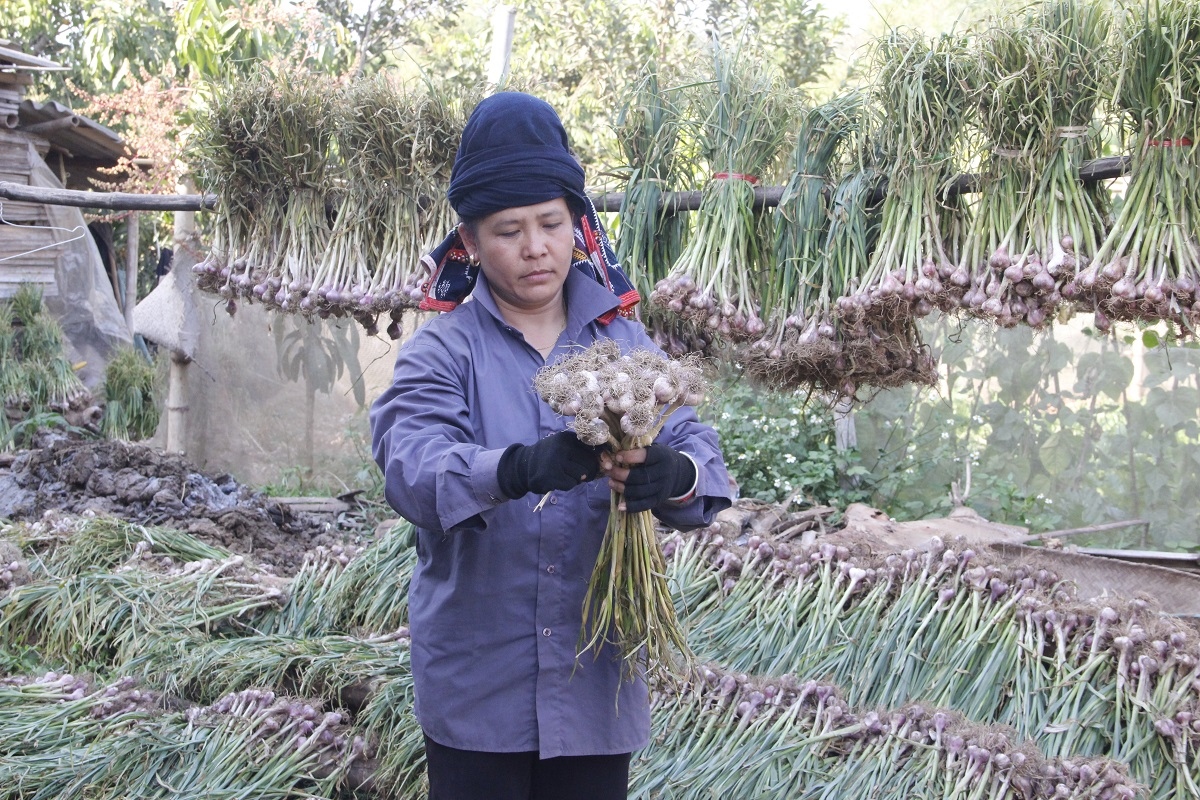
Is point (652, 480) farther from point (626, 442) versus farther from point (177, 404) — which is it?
point (177, 404)

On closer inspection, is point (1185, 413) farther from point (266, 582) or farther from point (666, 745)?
point (266, 582)

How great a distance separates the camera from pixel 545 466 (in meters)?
1.52

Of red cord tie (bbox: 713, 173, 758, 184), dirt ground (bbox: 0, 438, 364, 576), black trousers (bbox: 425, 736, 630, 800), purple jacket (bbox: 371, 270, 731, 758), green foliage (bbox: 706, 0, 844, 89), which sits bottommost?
dirt ground (bbox: 0, 438, 364, 576)

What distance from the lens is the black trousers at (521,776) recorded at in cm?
176

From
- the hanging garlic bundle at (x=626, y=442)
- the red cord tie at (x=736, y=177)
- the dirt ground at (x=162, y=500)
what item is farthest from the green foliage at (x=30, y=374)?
the hanging garlic bundle at (x=626, y=442)

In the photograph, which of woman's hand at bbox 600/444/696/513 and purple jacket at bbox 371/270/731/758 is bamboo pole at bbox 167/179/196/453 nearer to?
purple jacket at bbox 371/270/731/758

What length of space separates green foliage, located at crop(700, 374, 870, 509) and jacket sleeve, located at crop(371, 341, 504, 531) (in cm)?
361

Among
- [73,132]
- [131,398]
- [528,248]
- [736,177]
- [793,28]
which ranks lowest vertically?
[131,398]

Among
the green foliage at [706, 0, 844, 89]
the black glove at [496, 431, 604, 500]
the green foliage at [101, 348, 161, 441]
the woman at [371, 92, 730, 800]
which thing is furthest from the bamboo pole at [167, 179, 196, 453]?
the green foliage at [706, 0, 844, 89]

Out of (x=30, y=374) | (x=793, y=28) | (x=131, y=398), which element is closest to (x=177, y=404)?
(x=131, y=398)

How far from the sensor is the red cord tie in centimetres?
293

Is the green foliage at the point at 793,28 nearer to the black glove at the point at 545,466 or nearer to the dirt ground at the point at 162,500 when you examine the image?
the dirt ground at the point at 162,500

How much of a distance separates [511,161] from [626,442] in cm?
53

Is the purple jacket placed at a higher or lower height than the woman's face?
lower
